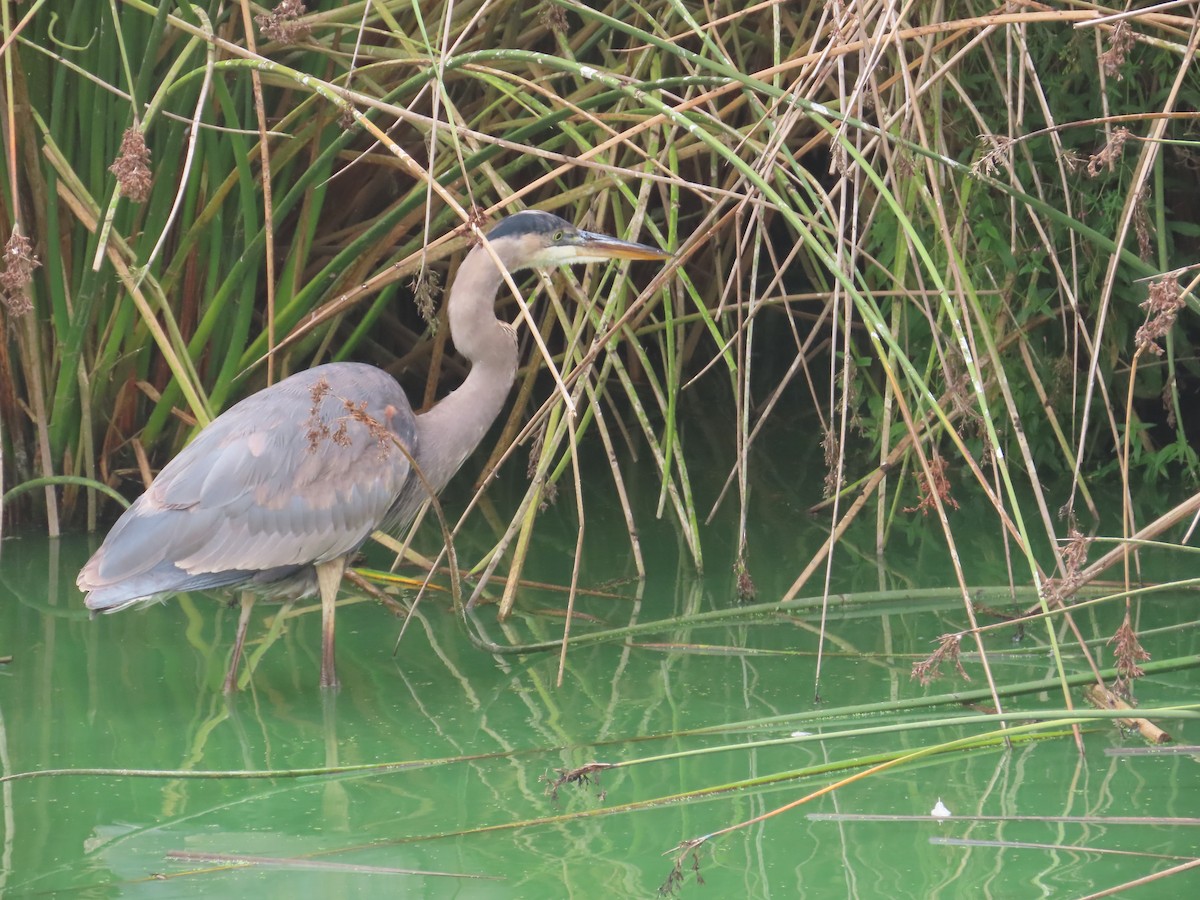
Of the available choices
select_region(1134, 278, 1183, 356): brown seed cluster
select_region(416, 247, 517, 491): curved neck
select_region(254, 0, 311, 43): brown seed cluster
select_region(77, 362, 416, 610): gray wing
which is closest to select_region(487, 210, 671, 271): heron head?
select_region(416, 247, 517, 491): curved neck

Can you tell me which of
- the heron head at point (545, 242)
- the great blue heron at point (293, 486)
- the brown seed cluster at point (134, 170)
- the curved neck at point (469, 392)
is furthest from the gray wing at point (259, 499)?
the brown seed cluster at point (134, 170)

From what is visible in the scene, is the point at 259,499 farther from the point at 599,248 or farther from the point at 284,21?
the point at 284,21

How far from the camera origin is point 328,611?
11.4ft

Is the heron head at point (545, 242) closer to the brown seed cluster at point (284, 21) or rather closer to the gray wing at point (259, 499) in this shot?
the gray wing at point (259, 499)

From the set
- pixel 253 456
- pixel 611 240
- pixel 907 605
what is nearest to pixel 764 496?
pixel 907 605

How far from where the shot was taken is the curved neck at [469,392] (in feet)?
12.4

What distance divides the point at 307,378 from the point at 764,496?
75.8 inches

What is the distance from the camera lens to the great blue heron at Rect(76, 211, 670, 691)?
11.1 ft

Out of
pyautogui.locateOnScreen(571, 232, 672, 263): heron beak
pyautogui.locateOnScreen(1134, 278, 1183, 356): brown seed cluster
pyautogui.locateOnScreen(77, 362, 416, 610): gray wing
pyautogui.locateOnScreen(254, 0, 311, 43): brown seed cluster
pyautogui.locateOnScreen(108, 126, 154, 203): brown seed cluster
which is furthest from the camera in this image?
pyautogui.locateOnScreen(571, 232, 672, 263): heron beak

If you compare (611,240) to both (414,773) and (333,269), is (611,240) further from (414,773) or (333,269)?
(414,773)

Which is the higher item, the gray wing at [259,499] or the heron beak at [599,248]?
the heron beak at [599,248]

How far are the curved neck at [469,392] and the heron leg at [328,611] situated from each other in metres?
0.37

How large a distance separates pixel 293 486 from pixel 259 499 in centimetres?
8

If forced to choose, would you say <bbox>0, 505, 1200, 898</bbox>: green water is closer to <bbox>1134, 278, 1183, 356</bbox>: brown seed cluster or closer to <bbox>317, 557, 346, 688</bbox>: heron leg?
<bbox>317, 557, 346, 688</bbox>: heron leg
